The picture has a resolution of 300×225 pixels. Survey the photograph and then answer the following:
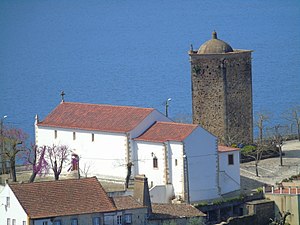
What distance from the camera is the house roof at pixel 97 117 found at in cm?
7738

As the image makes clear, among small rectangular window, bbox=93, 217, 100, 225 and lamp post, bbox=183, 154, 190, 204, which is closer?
small rectangular window, bbox=93, 217, 100, 225

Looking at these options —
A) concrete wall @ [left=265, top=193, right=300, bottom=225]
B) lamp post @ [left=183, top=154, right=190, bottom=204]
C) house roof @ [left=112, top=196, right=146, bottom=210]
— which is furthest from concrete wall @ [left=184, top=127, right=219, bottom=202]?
house roof @ [left=112, top=196, right=146, bottom=210]

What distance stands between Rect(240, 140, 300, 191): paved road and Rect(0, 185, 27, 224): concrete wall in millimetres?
15734

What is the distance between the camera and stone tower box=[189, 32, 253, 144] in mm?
84125

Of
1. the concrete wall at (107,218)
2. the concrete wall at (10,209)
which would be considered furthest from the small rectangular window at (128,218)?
the concrete wall at (10,209)

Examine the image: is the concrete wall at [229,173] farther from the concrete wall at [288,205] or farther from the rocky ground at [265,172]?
the concrete wall at [288,205]

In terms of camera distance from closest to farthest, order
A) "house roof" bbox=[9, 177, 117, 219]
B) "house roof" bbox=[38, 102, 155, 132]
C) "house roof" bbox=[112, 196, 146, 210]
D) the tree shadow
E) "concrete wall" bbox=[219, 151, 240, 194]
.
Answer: "house roof" bbox=[9, 177, 117, 219] < "house roof" bbox=[112, 196, 146, 210] < "concrete wall" bbox=[219, 151, 240, 194] < "house roof" bbox=[38, 102, 155, 132] < the tree shadow

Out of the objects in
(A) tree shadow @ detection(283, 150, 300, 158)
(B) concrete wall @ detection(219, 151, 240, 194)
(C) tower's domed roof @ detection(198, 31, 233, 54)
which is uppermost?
(C) tower's domed roof @ detection(198, 31, 233, 54)

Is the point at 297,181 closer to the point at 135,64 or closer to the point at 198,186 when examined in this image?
the point at 198,186

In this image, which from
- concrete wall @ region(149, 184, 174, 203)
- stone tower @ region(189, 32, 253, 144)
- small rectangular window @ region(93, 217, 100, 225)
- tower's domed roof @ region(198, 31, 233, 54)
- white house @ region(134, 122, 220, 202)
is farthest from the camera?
tower's domed roof @ region(198, 31, 233, 54)

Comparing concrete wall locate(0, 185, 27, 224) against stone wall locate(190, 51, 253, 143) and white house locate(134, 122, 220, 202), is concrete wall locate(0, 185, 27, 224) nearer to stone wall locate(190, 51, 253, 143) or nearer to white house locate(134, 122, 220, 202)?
white house locate(134, 122, 220, 202)

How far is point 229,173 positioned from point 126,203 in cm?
1052

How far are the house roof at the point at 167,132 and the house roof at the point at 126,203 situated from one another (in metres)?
6.51

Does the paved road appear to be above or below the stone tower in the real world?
below
